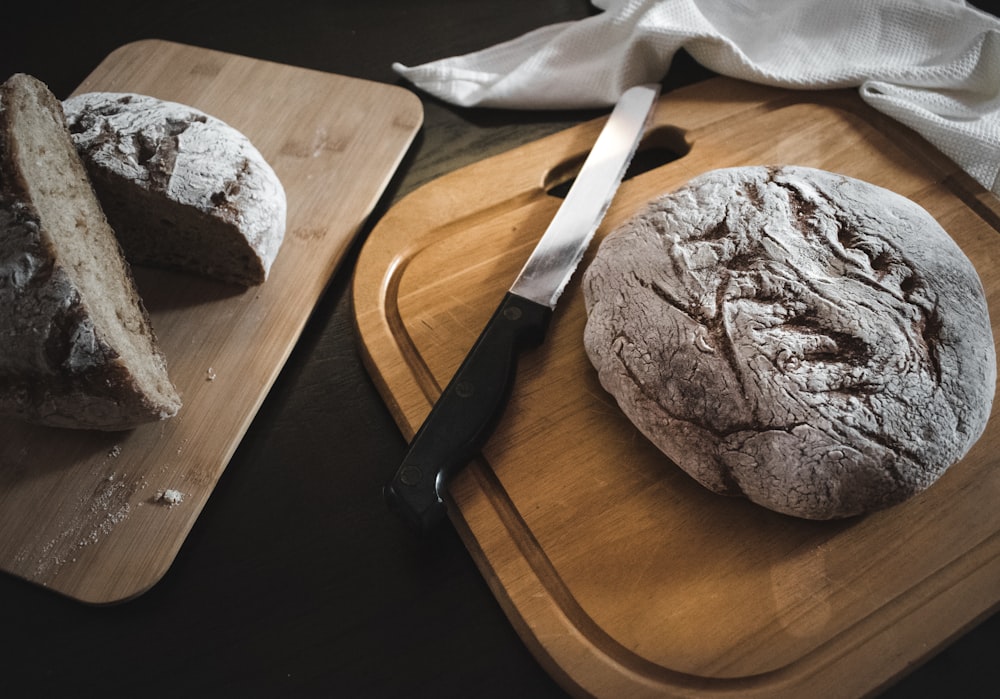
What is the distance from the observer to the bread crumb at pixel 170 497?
1.43 m

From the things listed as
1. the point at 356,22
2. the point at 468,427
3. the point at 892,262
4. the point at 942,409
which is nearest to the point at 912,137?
the point at 892,262

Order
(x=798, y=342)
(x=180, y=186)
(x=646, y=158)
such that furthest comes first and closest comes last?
1. (x=646, y=158)
2. (x=180, y=186)
3. (x=798, y=342)

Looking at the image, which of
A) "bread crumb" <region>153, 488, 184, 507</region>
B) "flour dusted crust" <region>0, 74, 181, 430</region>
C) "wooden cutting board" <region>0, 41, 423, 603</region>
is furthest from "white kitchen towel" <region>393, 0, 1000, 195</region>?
"bread crumb" <region>153, 488, 184, 507</region>

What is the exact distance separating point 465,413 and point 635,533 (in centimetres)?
36

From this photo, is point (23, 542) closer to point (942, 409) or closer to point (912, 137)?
point (942, 409)

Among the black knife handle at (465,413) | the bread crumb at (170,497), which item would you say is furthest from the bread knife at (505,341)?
the bread crumb at (170,497)

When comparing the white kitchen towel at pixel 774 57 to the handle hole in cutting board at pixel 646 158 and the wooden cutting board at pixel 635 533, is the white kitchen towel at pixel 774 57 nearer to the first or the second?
the handle hole in cutting board at pixel 646 158

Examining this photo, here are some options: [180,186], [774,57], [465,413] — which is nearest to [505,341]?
[465,413]

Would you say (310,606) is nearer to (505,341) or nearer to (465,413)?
(465,413)

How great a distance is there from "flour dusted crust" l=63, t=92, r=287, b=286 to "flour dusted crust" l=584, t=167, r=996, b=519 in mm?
720

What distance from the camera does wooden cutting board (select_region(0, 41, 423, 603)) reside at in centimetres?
140

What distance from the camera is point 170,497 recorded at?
56.5 inches

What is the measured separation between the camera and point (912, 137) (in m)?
1.90

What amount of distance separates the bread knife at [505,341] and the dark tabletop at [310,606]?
0.46 ft
